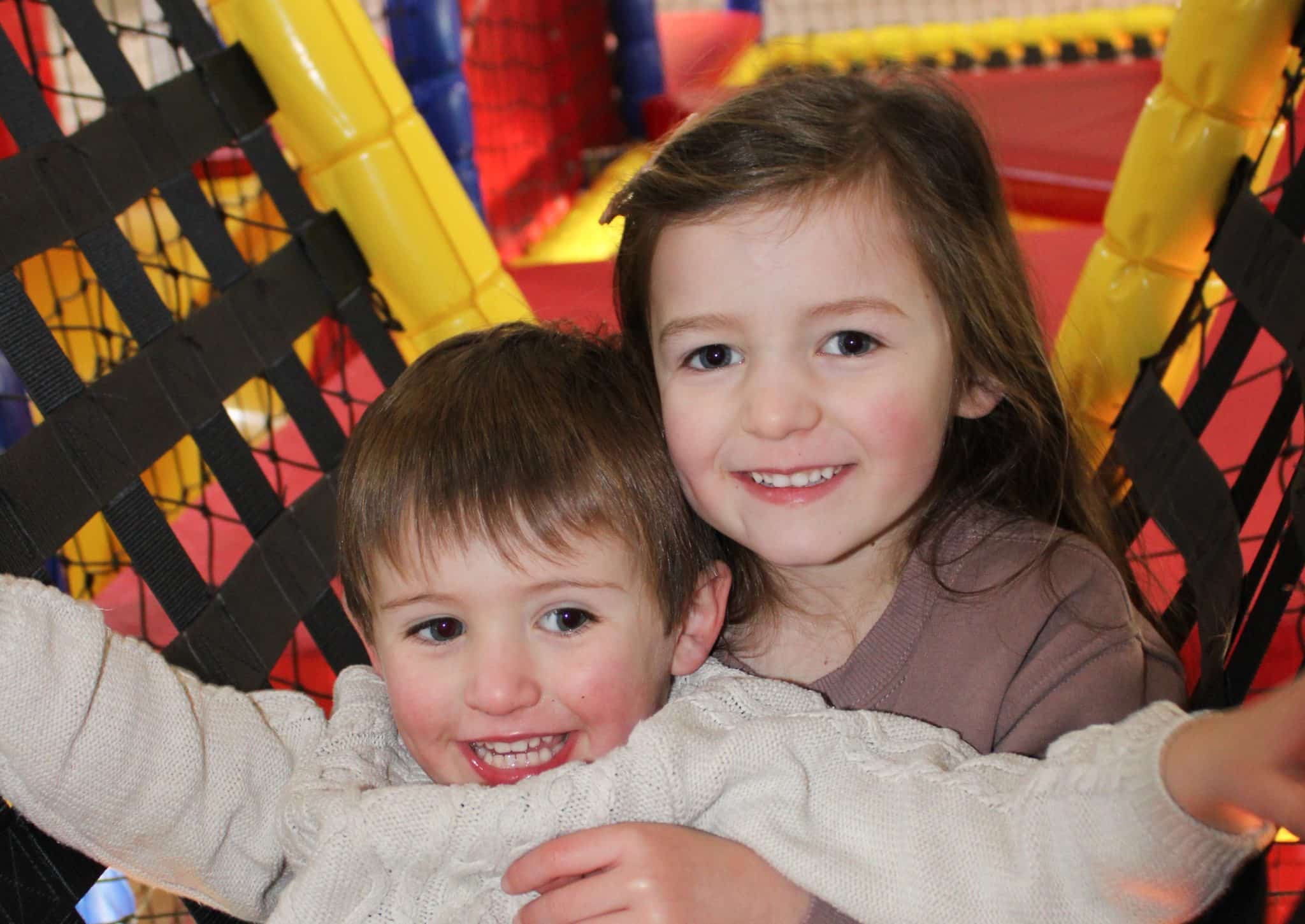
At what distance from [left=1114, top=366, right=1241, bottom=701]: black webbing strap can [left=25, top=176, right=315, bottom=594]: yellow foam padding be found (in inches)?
34.5

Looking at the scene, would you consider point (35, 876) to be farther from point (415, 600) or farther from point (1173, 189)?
point (1173, 189)

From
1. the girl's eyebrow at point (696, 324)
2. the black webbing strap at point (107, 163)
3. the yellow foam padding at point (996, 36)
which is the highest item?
the black webbing strap at point (107, 163)

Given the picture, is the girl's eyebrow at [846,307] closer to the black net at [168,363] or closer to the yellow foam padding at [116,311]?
the black net at [168,363]

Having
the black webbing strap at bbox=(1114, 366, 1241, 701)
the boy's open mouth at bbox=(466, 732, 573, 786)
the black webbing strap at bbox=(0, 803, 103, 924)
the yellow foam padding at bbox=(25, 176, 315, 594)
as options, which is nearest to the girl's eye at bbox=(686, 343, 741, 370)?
the boy's open mouth at bbox=(466, 732, 573, 786)

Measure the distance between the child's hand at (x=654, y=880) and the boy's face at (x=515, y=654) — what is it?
0.06m

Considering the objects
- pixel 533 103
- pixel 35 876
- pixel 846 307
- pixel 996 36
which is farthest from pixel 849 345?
pixel 996 36

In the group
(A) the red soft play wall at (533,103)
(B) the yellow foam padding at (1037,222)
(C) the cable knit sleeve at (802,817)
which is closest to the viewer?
(C) the cable knit sleeve at (802,817)

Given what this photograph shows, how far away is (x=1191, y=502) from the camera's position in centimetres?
87

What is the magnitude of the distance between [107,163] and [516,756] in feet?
1.58

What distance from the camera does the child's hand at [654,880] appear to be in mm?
648

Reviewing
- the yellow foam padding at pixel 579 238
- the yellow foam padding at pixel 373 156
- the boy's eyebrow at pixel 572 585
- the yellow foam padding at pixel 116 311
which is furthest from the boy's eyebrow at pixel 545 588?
the yellow foam padding at pixel 579 238

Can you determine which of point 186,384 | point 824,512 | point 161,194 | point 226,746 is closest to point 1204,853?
point 824,512

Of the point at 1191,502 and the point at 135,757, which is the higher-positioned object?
the point at 135,757

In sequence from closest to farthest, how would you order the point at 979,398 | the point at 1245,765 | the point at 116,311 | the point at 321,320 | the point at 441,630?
the point at 1245,765, the point at 441,630, the point at 979,398, the point at 321,320, the point at 116,311
